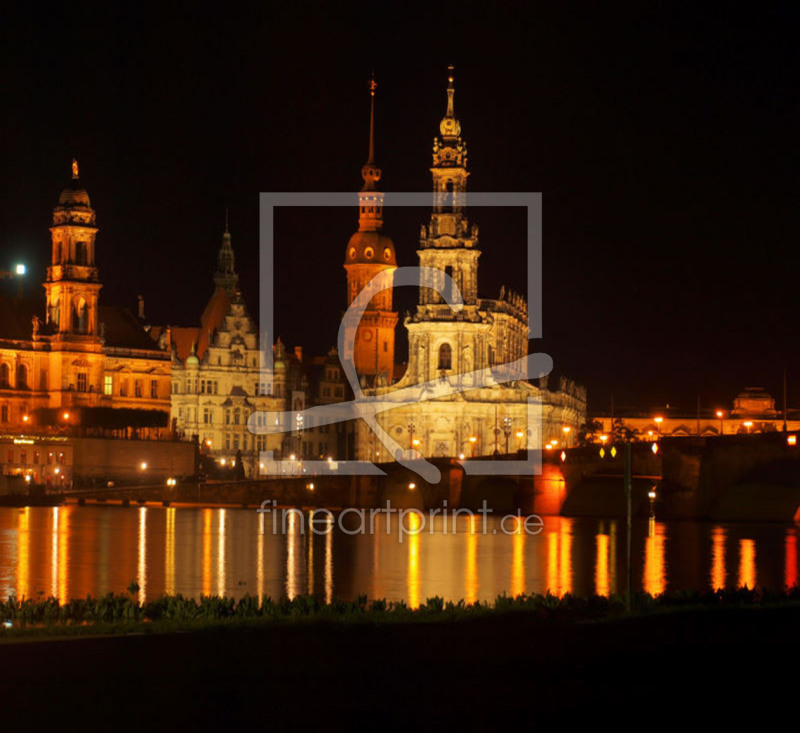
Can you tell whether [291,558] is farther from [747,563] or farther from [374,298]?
[374,298]

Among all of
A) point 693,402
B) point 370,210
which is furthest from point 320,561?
point 693,402

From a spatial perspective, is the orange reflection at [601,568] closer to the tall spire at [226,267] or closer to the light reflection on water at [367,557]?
the light reflection on water at [367,557]

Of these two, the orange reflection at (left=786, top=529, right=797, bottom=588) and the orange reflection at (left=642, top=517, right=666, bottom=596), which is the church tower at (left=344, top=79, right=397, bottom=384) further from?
the orange reflection at (left=786, top=529, right=797, bottom=588)

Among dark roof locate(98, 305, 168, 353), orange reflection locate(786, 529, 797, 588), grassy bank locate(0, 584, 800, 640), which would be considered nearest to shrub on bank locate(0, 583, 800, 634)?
grassy bank locate(0, 584, 800, 640)

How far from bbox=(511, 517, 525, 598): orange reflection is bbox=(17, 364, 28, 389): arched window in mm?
42141

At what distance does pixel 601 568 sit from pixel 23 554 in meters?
22.9

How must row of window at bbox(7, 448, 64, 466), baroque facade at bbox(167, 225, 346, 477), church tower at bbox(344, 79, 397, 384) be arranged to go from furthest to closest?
church tower at bbox(344, 79, 397, 384) → baroque facade at bbox(167, 225, 346, 477) → row of window at bbox(7, 448, 64, 466)

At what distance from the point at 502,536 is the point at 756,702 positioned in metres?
57.7

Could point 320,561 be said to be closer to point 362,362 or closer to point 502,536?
point 502,536

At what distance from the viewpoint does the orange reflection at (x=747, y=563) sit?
5308 cm

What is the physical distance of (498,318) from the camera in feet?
420

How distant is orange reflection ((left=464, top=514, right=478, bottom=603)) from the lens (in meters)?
49.2

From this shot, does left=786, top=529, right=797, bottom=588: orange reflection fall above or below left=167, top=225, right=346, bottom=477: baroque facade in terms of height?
below

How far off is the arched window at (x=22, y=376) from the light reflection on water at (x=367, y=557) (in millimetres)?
24174
